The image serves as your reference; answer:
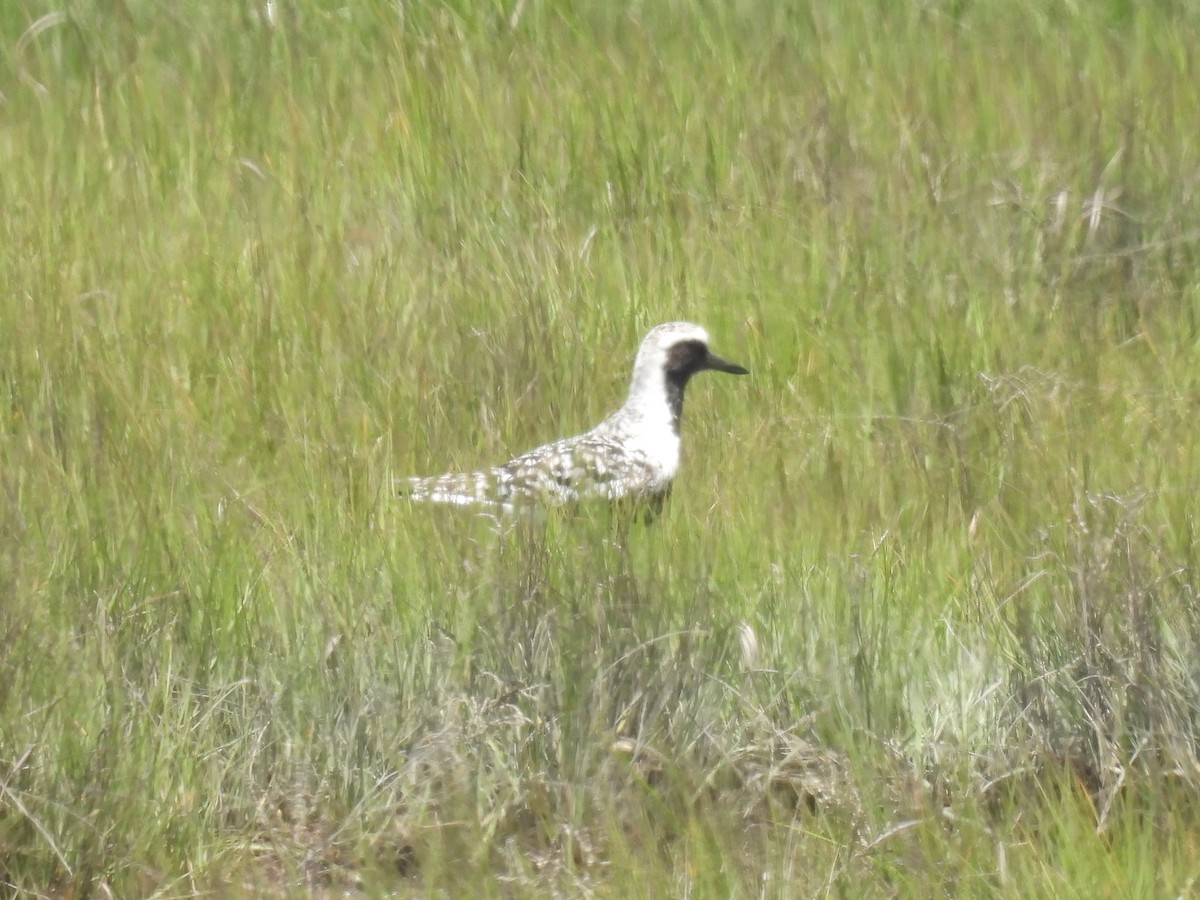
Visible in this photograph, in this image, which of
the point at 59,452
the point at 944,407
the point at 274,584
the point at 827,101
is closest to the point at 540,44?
the point at 827,101

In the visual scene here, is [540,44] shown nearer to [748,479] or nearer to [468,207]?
[468,207]

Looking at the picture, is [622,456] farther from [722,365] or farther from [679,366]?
[722,365]

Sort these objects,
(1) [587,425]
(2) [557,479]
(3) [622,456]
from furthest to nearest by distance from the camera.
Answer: (1) [587,425]
(3) [622,456]
(2) [557,479]

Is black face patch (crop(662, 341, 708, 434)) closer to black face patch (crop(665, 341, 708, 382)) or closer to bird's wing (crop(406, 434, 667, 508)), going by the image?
black face patch (crop(665, 341, 708, 382))

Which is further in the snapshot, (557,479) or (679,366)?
(679,366)

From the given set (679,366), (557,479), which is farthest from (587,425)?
(557,479)

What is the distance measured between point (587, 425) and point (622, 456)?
1.96ft

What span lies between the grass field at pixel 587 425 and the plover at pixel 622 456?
124mm

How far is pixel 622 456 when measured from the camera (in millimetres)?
5238

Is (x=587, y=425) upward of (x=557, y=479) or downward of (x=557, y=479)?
downward

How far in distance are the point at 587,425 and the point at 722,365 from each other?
0.47 m

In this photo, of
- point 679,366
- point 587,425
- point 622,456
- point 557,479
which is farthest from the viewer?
point 587,425

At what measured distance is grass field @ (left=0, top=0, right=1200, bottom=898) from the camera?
334 cm

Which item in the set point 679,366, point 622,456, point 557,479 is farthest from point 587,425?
point 557,479
